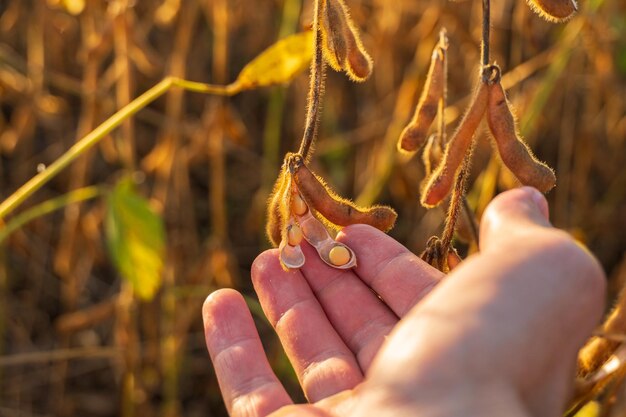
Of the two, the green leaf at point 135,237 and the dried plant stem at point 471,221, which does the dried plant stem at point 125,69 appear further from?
the dried plant stem at point 471,221

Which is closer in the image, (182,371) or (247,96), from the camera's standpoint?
(182,371)

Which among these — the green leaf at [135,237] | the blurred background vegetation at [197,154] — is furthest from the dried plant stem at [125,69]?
the green leaf at [135,237]

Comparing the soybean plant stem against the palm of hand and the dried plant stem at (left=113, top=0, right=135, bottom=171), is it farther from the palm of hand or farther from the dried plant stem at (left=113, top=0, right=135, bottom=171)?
the dried plant stem at (left=113, top=0, right=135, bottom=171)

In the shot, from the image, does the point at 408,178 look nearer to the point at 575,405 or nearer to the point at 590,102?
the point at 590,102

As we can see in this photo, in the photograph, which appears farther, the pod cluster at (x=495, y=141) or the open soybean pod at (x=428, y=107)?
the open soybean pod at (x=428, y=107)

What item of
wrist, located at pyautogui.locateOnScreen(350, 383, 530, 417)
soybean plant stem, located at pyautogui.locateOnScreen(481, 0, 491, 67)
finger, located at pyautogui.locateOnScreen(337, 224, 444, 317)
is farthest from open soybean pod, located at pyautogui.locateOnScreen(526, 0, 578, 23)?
wrist, located at pyautogui.locateOnScreen(350, 383, 530, 417)

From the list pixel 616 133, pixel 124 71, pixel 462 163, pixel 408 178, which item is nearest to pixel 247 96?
pixel 408 178
